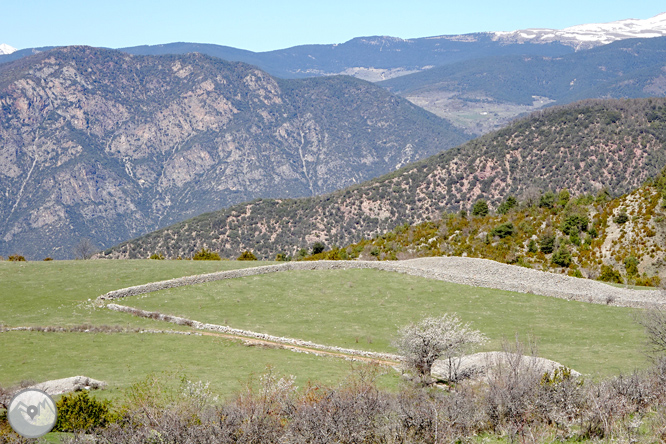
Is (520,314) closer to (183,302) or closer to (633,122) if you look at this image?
(183,302)

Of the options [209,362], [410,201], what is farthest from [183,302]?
[410,201]

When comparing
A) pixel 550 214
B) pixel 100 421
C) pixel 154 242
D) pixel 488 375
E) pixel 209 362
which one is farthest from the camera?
pixel 154 242

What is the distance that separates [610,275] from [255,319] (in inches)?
1118

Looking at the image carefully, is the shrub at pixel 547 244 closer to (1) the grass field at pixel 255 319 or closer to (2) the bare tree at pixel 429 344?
(1) the grass field at pixel 255 319

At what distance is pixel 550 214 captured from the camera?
60.2 metres

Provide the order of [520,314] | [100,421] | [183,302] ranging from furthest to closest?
[183,302], [520,314], [100,421]

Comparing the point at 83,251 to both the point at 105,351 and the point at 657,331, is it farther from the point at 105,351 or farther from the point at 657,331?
the point at 657,331

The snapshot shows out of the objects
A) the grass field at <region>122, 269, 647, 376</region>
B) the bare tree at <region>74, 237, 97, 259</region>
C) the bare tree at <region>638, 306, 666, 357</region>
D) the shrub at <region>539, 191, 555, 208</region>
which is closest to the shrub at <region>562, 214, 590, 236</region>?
the shrub at <region>539, 191, 555, 208</region>

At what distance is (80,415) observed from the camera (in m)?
14.7

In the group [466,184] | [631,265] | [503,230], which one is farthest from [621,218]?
[466,184]

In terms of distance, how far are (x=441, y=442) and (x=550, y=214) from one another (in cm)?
5099

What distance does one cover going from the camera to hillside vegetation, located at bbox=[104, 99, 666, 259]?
10606 cm

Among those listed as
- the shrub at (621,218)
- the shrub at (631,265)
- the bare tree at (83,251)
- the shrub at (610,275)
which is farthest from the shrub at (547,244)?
the bare tree at (83,251)

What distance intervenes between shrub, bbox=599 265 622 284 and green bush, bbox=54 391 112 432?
3899 centimetres
